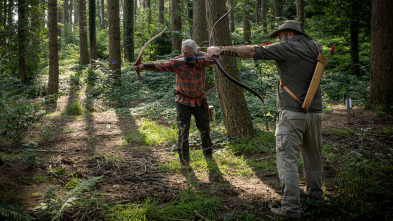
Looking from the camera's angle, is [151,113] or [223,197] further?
[151,113]

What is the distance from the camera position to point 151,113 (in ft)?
32.1

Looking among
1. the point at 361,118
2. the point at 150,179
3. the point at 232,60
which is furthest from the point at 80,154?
the point at 361,118

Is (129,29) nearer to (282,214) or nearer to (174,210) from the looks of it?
(174,210)

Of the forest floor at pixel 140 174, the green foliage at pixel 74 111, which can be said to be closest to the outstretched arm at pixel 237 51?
the forest floor at pixel 140 174

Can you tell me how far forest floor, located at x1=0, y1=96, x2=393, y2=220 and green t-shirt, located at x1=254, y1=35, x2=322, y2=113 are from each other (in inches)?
51.6

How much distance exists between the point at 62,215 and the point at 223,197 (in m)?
1.95

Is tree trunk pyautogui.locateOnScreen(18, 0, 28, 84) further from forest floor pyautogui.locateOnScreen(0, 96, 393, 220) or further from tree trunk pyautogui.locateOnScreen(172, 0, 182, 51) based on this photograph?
forest floor pyautogui.locateOnScreen(0, 96, 393, 220)

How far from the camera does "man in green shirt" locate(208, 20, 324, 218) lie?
10.3 ft

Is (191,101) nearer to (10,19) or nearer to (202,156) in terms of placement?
(202,156)

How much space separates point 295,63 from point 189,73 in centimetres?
207

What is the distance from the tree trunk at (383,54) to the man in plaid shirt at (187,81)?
6.09 m

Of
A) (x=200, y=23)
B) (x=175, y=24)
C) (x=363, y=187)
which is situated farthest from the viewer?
(x=175, y=24)

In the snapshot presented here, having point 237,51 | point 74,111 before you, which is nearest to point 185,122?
point 237,51

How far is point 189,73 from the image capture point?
4836 mm
